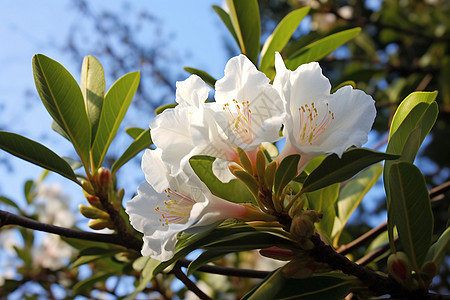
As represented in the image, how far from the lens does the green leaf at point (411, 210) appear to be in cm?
85

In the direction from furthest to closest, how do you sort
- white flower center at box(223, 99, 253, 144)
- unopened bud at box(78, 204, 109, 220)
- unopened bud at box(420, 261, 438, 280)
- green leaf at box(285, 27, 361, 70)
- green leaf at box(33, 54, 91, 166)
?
green leaf at box(285, 27, 361, 70) < unopened bud at box(78, 204, 109, 220) < green leaf at box(33, 54, 91, 166) < unopened bud at box(420, 261, 438, 280) < white flower center at box(223, 99, 253, 144)

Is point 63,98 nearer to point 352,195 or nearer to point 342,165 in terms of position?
point 342,165

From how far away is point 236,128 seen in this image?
2.85 ft

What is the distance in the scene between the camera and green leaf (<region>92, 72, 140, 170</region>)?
1.24 meters

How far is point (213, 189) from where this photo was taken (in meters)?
0.88

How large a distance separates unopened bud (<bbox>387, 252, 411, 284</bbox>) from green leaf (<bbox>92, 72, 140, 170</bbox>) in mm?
772

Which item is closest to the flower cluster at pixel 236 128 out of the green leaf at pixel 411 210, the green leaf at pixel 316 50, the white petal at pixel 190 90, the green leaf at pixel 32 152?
the white petal at pixel 190 90

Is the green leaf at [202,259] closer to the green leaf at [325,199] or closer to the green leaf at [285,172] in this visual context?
the green leaf at [285,172]

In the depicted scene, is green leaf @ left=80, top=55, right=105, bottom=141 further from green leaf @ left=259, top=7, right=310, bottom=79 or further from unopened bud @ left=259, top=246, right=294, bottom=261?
unopened bud @ left=259, top=246, right=294, bottom=261

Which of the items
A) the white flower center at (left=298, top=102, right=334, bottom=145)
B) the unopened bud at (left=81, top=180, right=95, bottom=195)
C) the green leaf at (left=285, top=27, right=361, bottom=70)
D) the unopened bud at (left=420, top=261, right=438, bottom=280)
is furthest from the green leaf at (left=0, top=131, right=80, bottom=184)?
the unopened bud at (left=420, top=261, right=438, bottom=280)

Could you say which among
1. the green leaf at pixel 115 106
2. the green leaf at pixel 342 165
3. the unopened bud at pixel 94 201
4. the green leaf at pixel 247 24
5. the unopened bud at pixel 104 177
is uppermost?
the green leaf at pixel 247 24

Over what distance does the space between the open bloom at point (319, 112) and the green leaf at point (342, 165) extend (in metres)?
0.03

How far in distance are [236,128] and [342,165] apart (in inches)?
8.3

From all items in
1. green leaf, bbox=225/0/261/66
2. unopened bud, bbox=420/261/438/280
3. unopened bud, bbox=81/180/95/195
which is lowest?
unopened bud, bbox=420/261/438/280
